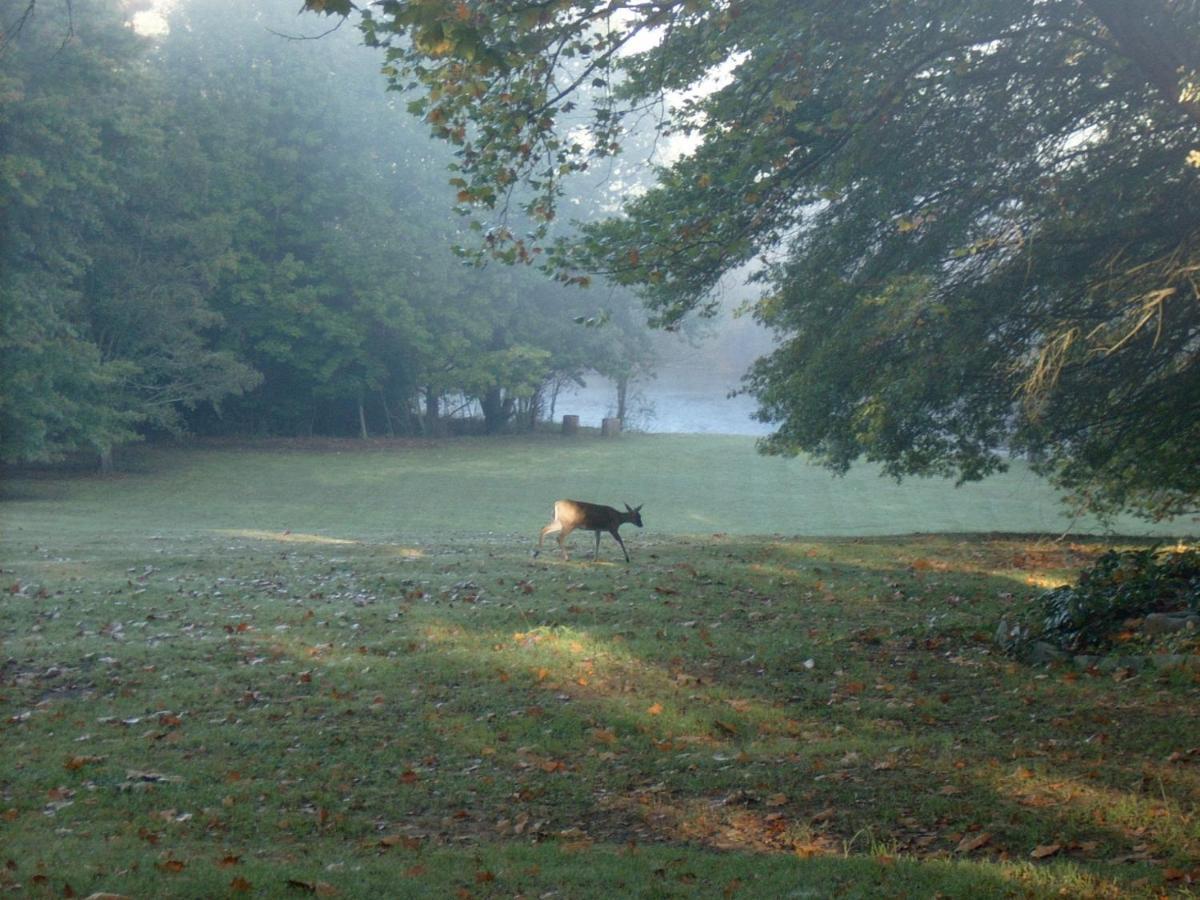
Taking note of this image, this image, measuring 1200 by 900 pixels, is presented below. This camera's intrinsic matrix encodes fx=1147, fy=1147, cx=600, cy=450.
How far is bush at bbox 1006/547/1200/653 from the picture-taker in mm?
10406

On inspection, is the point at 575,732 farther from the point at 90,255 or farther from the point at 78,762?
the point at 90,255

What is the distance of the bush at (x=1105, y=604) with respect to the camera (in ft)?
34.1

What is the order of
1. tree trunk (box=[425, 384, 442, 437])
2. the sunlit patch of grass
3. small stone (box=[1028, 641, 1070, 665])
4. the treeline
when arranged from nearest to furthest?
small stone (box=[1028, 641, 1070, 665]), the sunlit patch of grass, the treeline, tree trunk (box=[425, 384, 442, 437])

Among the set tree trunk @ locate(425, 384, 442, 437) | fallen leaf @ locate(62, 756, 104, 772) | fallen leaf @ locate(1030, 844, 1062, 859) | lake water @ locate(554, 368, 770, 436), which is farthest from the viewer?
lake water @ locate(554, 368, 770, 436)

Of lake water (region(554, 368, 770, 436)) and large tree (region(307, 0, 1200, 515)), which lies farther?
lake water (region(554, 368, 770, 436))

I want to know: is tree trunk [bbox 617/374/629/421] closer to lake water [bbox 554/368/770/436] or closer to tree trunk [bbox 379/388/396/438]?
lake water [bbox 554/368/770/436]

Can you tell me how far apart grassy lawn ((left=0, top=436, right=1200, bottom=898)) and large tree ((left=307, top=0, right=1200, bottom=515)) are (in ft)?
9.39

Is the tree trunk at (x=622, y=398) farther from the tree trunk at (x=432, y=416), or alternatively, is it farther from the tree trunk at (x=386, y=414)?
the tree trunk at (x=386, y=414)

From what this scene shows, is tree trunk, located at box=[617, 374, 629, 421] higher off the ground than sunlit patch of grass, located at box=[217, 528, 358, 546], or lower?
higher

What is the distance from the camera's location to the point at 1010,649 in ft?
34.8

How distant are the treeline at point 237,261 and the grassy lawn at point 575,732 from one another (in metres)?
19.2

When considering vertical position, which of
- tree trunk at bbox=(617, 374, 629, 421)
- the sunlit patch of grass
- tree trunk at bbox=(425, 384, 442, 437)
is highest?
tree trunk at bbox=(617, 374, 629, 421)

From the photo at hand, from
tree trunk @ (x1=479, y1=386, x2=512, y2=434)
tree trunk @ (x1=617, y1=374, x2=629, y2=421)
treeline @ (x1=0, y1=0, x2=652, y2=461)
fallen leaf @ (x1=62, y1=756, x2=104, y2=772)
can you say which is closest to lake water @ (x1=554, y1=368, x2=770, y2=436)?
tree trunk @ (x1=617, y1=374, x2=629, y2=421)

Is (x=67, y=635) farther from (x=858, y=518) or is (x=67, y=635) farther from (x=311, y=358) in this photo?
(x=311, y=358)
